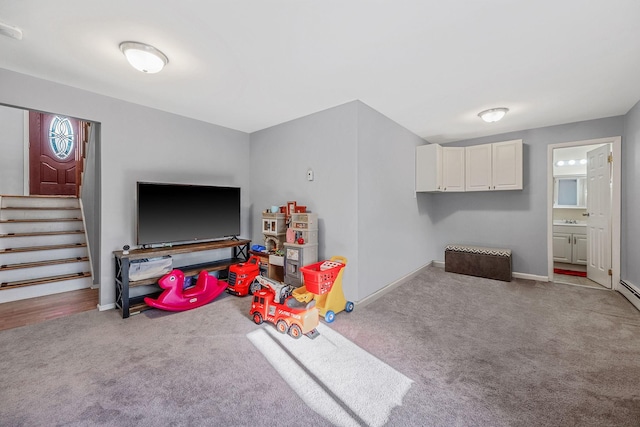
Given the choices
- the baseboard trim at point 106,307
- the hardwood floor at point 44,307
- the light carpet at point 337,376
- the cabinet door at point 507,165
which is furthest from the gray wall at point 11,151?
the cabinet door at point 507,165

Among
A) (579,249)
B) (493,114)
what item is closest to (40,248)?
(493,114)

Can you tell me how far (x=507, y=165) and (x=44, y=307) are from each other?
6.50 meters

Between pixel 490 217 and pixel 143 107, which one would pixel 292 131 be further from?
pixel 490 217

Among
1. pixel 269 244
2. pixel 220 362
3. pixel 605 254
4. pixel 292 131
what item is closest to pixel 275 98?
pixel 292 131

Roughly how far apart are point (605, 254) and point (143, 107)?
21.7ft

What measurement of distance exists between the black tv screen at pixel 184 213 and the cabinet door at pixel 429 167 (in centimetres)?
300

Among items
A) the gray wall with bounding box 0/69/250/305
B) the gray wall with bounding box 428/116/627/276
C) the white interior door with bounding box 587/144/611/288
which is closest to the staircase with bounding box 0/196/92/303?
the gray wall with bounding box 0/69/250/305

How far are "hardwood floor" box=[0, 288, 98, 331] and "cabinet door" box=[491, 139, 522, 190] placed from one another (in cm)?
586

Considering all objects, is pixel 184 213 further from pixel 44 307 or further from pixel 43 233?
pixel 43 233

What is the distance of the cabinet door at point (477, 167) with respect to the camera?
438 centimetres

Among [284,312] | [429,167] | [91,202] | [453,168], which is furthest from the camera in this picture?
[453,168]

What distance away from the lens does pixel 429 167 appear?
445 cm

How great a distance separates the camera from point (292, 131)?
12.3 feet

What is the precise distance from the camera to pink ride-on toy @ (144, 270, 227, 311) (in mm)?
2922
